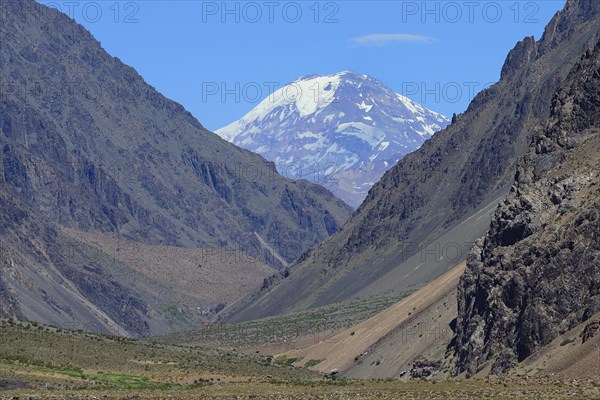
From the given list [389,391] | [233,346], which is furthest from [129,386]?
[233,346]

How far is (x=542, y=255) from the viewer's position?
94.6 m

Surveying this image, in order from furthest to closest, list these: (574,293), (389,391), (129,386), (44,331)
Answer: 1. (44,331)
2. (574,293)
3. (129,386)
4. (389,391)

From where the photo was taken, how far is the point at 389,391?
66625 millimetres

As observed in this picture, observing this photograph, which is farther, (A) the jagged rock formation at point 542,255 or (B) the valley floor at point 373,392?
(A) the jagged rock formation at point 542,255

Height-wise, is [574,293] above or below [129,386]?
below

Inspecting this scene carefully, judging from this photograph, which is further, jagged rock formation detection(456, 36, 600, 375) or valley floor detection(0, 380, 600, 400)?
jagged rock formation detection(456, 36, 600, 375)

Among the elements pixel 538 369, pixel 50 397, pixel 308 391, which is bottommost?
pixel 538 369

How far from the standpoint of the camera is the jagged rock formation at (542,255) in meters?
89.9

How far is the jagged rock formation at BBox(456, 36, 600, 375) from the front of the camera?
3538 inches

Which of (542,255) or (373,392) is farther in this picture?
(542,255)

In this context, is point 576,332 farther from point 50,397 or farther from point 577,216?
point 50,397

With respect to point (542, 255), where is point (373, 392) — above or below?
below

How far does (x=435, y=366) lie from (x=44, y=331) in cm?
3194

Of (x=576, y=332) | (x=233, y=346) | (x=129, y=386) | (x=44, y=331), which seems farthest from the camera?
(x=233, y=346)
